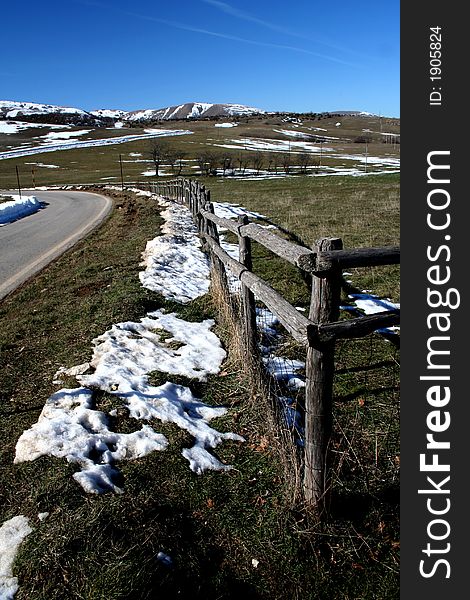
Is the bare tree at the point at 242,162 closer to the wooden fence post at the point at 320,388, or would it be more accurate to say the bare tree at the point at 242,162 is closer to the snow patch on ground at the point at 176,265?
the snow patch on ground at the point at 176,265

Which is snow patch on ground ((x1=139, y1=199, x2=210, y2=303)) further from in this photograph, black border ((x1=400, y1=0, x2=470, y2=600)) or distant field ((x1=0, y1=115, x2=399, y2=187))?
distant field ((x1=0, y1=115, x2=399, y2=187))

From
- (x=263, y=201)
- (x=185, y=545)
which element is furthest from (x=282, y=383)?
(x=263, y=201)

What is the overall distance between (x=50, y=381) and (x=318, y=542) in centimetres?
337

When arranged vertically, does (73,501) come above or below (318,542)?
above

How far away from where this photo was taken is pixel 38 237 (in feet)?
54.1

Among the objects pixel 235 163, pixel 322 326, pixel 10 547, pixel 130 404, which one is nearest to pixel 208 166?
pixel 235 163

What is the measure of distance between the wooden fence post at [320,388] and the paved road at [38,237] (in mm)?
7796

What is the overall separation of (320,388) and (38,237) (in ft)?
51.4

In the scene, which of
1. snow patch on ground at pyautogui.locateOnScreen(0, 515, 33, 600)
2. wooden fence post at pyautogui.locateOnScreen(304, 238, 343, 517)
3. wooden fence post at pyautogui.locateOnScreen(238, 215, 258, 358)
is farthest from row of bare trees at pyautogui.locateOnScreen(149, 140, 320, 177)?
snow patch on ground at pyautogui.locateOnScreen(0, 515, 33, 600)

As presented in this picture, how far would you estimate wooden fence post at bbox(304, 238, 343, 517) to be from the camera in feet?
9.42

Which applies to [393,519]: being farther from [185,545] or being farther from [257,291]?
[257,291]

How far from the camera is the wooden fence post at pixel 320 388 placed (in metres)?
2.87

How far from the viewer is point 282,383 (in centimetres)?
519

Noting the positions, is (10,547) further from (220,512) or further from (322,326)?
(322,326)
